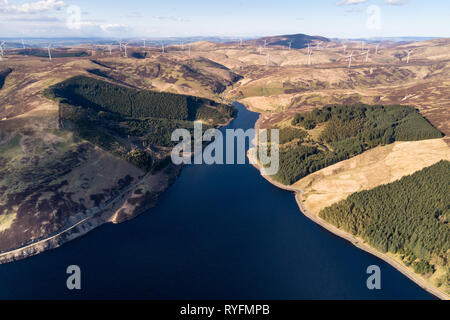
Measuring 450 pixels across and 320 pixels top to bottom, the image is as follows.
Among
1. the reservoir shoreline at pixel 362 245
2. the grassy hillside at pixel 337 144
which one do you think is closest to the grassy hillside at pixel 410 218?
the reservoir shoreline at pixel 362 245

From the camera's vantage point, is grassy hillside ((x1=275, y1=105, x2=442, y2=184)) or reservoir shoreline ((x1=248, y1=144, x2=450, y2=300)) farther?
grassy hillside ((x1=275, y1=105, x2=442, y2=184))

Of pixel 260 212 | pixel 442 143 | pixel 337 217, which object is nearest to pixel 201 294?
pixel 260 212

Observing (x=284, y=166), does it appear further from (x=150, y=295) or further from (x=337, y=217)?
(x=150, y=295)

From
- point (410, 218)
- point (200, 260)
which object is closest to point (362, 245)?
point (410, 218)

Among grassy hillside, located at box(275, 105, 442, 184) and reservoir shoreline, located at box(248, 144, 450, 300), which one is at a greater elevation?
grassy hillside, located at box(275, 105, 442, 184)

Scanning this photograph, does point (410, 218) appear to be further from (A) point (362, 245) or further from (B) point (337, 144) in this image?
(B) point (337, 144)

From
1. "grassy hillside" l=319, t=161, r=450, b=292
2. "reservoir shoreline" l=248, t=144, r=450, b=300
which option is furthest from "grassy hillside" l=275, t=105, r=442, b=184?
"grassy hillside" l=319, t=161, r=450, b=292

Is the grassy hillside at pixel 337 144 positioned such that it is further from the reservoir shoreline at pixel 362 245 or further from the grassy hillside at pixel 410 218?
the grassy hillside at pixel 410 218

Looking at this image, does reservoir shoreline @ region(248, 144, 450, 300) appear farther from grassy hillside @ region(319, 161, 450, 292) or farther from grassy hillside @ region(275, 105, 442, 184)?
grassy hillside @ region(275, 105, 442, 184)
